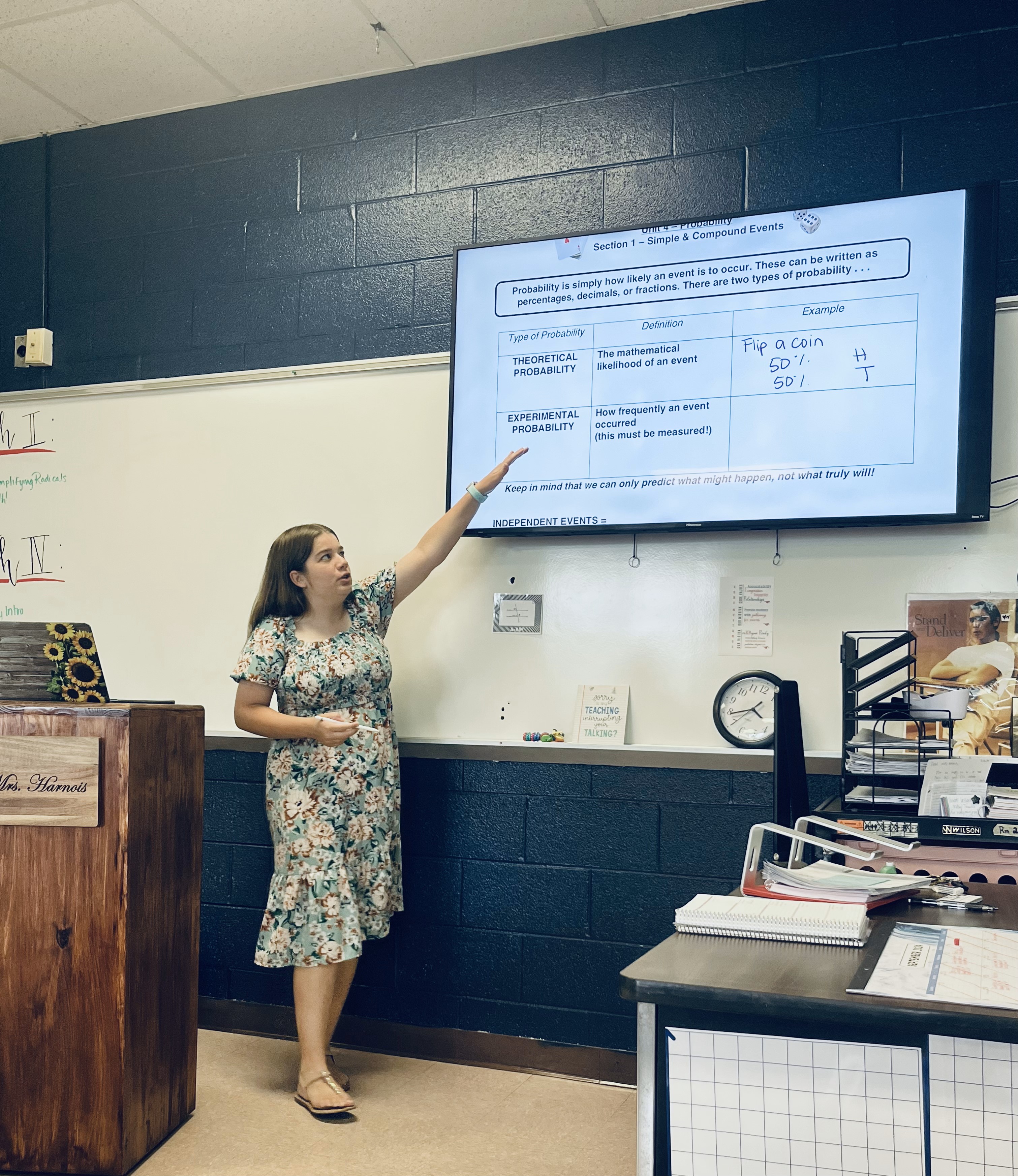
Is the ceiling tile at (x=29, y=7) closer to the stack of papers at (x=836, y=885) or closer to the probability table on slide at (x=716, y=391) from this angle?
the probability table on slide at (x=716, y=391)

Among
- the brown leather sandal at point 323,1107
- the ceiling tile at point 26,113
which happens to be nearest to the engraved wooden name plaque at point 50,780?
the brown leather sandal at point 323,1107

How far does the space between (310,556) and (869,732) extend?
1.45 metres

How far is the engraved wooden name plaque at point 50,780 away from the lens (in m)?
2.31

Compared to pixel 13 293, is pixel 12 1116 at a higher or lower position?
lower

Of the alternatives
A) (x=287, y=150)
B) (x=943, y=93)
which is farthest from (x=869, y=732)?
(x=287, y=150)

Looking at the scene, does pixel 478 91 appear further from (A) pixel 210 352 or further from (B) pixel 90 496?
(B) pixel 90 496

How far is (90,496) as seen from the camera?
12.0ft

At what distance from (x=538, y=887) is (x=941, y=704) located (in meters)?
1.21

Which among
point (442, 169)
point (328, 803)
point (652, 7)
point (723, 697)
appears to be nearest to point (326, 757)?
point (328, 803)

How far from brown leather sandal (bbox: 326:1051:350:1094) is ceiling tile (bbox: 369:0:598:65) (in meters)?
2.86

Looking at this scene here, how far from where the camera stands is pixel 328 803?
2.76 meters

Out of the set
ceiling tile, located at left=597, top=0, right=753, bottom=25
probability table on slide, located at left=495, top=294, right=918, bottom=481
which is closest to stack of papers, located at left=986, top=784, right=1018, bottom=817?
probability table on slide, located at left=495, top=294, right=918, bottom=481

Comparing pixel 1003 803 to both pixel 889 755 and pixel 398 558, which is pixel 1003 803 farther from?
pixel 398 558

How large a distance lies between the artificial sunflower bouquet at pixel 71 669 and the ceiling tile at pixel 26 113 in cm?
206
